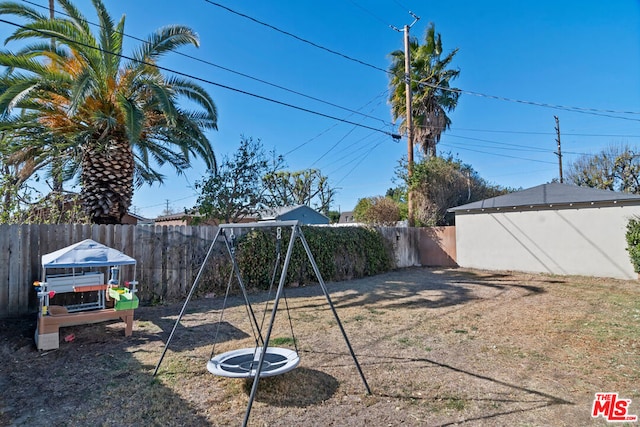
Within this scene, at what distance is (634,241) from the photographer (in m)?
9.21

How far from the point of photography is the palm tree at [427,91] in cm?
1495

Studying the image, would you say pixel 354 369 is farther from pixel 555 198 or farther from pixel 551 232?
pixel 555 198

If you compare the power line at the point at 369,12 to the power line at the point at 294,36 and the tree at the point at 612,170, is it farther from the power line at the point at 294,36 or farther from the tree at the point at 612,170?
the tree at the point at 612,170

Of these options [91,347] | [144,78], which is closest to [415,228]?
[144,78]

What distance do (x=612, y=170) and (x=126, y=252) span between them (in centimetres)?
2258

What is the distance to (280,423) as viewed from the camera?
258 centimetres

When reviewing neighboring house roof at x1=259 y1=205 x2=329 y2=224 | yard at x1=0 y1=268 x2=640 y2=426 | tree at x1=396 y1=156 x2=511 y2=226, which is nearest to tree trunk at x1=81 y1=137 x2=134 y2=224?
yard at x1=0 y1=268 x2=640 y2=426

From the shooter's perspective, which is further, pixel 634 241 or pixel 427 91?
pixel 427 91

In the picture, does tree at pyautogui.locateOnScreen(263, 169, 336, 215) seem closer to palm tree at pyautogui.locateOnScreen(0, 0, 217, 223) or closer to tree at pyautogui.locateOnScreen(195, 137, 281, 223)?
tree at pyautogui.locateOnScreen(195, 137, 281, 223)

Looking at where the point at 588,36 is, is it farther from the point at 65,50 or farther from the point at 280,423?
the point at 65,50

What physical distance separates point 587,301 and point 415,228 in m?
6.96

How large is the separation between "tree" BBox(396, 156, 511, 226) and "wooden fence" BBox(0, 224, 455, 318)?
31.5ft

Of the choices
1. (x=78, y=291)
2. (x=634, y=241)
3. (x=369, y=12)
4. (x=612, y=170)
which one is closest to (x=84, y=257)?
(x=78, y=291)

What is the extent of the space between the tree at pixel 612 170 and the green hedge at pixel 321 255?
14420mm
